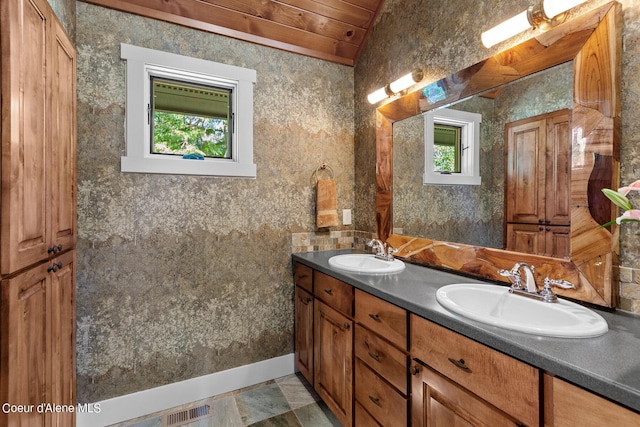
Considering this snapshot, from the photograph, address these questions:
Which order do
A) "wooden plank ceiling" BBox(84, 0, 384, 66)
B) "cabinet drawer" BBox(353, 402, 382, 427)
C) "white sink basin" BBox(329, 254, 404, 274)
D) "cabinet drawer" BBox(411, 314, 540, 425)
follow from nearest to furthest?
"cabinet drawer" BBox(411, 314, 540, 425), "cabinet drawer" BBox(353, 402, 382, 427), "white sink basin" BBox(329, 254, 404, 274), "wooden plank ceiling" BBox(84, 0, 384, 66)

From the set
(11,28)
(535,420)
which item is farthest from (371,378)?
(11,28)

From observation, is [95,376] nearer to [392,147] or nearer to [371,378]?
[371,378]

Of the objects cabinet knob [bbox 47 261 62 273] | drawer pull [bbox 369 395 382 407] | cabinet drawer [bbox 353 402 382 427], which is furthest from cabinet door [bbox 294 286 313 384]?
cabinet knob [bbox 47 261 62 273]

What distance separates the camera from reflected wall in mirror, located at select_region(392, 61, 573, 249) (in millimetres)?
1252

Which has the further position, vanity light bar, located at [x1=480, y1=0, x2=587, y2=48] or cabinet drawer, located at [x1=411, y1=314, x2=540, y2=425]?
vanity light bar, located at [x1=480, y1=0, x2=587, y2=48]

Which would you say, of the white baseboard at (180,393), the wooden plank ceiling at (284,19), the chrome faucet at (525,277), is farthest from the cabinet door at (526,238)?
the wooden plank ceiling at (284,19)

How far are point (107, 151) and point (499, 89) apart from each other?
2163mm

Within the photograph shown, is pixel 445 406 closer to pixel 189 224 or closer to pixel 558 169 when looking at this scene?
pixel 558 169

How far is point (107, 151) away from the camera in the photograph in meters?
1.75

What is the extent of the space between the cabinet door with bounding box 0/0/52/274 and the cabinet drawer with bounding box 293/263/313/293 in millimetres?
1341

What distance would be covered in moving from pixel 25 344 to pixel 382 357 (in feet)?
4.34

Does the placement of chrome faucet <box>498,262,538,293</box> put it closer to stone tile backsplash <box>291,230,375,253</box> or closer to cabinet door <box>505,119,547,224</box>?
cabinet door <box>505,119,547,224</box>

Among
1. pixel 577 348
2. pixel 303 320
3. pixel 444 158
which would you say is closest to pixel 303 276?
pixel 303 320

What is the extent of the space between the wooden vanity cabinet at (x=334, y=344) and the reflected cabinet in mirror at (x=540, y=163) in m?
0.60
